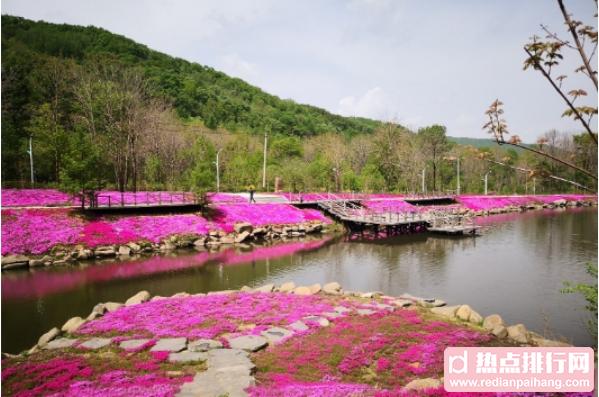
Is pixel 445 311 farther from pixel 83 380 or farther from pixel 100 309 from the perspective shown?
pixel 100 309

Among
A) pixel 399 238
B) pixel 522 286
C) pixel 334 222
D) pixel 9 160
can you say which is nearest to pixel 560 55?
pixel 522 286

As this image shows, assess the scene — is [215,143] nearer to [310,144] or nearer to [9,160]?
[310,144]

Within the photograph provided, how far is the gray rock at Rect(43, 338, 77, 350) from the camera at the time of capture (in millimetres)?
11558

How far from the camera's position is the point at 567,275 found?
23.3 meters

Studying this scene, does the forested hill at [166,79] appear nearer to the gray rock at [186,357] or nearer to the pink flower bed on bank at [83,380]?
the pink flower bed on bank at [83,380]

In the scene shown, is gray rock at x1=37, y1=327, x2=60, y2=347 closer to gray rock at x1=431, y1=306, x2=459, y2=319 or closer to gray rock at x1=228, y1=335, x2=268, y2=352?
gray rock at x1=228, y1=335, x2=268, y2=352

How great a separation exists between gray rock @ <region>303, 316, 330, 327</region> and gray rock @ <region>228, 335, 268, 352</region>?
219 cm

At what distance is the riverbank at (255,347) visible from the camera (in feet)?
27.9

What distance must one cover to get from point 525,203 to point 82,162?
76.9 meters

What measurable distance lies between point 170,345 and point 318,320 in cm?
494

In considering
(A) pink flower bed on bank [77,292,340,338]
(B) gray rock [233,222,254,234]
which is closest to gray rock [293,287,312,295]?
(A) pink flower bed on bank [77,292,340,338]

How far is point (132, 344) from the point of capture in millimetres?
11344

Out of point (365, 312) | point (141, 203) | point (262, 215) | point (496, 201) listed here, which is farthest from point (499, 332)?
point (496, 201)

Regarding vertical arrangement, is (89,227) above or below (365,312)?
above
